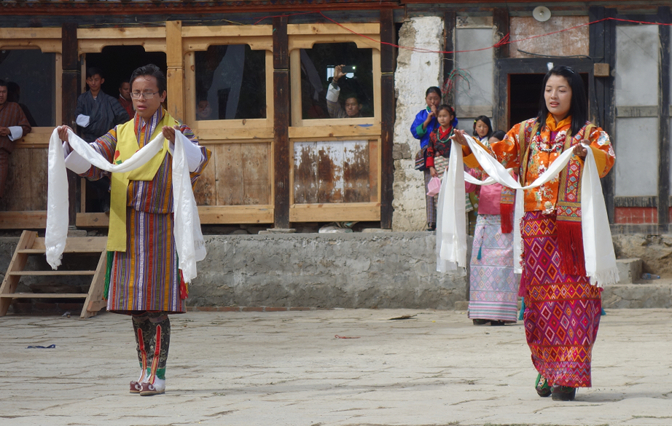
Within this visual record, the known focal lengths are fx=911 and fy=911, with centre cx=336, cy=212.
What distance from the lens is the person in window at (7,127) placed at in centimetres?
1059

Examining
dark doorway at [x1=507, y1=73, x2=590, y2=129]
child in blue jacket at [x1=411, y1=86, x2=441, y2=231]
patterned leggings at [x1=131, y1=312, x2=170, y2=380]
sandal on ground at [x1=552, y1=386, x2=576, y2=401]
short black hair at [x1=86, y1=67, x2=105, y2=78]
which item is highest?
dark doorway at [x1=507, y1=73, x2=590, y2=129]

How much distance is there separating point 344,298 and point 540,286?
5315mm

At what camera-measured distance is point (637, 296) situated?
9.34 metres

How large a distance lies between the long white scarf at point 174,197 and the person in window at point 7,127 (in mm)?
5847

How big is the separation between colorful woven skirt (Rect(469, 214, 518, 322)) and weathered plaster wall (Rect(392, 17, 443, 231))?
6.95 feet

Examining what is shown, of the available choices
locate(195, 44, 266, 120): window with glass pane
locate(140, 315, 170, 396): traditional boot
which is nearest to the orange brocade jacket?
locate(140, 315, 170, 396): traditional boot

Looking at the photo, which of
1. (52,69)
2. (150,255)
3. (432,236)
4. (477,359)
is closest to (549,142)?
(477,359)

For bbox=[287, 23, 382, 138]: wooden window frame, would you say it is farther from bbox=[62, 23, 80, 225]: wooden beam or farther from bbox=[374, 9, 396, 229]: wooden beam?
bbox=[62, 23, 80, 225]: wooden beam

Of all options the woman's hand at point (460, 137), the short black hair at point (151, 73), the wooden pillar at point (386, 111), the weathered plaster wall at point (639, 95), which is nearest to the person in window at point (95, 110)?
the wooden pillar at point (386, 111)

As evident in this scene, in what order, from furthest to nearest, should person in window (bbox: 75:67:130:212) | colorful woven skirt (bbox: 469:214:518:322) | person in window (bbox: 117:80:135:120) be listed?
person in window (bbox: 117:80:135:120) < person in window (bbox: 75:67:130:212) < colorful woven skirt (bbox: 469:214:518:322)

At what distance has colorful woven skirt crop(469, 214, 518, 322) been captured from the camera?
801 centimetres

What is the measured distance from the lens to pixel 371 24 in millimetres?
10328

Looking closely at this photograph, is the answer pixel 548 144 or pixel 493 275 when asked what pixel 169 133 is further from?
pixel 493 275

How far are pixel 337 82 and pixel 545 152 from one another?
5.92 meters
